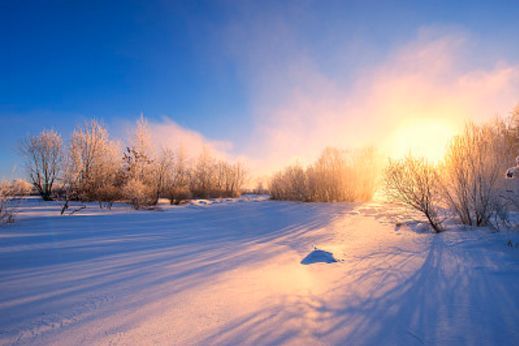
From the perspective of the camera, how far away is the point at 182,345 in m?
1.38

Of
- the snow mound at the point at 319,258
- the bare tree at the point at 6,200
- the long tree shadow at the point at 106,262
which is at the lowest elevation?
the long tree shadow at the point at 106,262

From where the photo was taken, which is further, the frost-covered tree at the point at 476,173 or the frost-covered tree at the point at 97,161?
the frost-covered tree at the point at 97,161

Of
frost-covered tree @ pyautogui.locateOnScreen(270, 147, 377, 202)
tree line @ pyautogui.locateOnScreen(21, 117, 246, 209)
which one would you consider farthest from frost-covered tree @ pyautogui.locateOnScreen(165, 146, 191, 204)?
frost-covered tree @ pyautogui.locateOnScreen(270, 147, 377, 202)

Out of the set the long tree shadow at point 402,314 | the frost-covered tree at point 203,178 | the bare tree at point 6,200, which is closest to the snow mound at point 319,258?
the long tree shadow at point 402,314

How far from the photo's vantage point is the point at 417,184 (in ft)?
15.1

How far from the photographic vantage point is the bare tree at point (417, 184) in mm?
4465

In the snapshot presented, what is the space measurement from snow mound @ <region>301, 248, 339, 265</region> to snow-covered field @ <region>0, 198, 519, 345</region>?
3 cm

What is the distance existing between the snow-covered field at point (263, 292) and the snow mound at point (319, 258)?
3 centimetres

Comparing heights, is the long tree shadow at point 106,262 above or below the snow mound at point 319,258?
below

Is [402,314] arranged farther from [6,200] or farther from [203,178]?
[203,178]

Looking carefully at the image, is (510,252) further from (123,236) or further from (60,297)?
(123,236)

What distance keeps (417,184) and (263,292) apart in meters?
4.26

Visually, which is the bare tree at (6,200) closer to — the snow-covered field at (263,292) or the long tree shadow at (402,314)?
the snow-covered field at (263,292)

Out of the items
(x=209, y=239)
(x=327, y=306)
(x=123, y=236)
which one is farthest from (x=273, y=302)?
(x=123, y=236)
